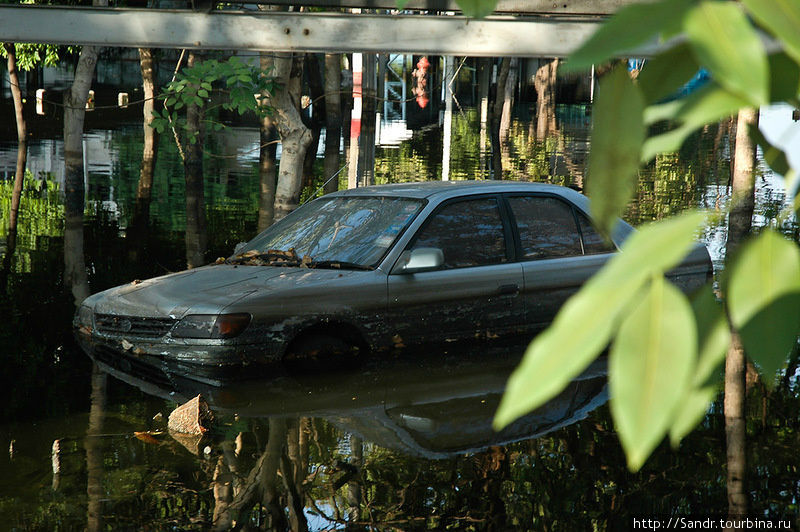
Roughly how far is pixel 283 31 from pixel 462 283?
224 centimetres

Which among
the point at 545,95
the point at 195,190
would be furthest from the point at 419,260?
the point at 545,95

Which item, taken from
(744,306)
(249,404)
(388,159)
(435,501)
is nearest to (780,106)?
(744,306)

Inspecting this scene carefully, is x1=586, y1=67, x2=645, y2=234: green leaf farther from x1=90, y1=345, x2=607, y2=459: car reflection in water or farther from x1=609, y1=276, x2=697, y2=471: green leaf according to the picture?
x1=90, y1=345, x2=607, y2=459: car reflection in water

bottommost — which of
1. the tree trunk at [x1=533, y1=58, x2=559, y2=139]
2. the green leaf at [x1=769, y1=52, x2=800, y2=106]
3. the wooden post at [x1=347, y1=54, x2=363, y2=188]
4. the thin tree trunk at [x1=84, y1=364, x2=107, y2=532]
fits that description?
the thin tree trunk at [x1=84, y1=364, x2=107, y2=532]

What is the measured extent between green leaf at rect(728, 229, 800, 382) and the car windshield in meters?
6.69

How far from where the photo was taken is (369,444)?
19.8ft

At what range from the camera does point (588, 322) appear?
2.45ft

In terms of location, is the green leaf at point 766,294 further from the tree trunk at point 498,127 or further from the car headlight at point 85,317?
the tree trunk at point 498,127

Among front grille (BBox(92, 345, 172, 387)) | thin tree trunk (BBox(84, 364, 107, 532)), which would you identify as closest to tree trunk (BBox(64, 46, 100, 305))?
front grille (BBox(92, 345, 172, 387))

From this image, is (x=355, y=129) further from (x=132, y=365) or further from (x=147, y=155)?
(x=147, y=155)

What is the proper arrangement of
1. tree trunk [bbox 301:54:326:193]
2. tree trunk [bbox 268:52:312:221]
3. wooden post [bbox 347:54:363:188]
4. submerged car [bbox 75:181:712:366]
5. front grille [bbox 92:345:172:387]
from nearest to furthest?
submerged car [bbox 75:181:712:366]
front grille [bbox 92:345:172:387]
tree trunk [bbox 268:52:312:221]
wooden post [bbox 347:54:363:188]
tree trunk [bbox 301:54:326:193]

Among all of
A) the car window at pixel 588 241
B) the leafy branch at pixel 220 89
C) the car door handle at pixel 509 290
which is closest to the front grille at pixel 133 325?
the car door handle at pixel 509 290

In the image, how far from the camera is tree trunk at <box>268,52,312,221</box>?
35.8ft

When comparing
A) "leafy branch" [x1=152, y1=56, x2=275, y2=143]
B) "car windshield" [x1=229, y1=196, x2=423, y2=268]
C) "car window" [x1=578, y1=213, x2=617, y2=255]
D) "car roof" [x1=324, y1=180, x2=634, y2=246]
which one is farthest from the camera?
"leafy branch" [x1=152, y1=56, x2=275, y2=143]
